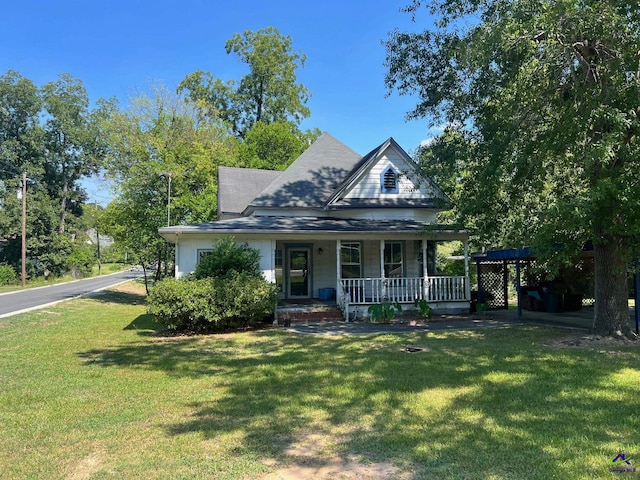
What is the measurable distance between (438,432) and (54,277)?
48.9 m

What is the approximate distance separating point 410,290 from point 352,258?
Answer: 8.59 ft

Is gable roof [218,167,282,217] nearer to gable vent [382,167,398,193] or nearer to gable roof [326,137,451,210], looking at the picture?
gable roof [326,137,451,210]

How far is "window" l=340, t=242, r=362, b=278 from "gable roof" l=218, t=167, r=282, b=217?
5.62 m

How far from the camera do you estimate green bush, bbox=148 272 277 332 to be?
444 inches

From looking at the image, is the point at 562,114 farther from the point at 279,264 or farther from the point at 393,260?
the point at 279,264

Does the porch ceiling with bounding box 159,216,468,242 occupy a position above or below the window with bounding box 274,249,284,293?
above

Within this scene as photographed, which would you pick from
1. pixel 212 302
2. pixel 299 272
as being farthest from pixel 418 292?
pixel 212 302

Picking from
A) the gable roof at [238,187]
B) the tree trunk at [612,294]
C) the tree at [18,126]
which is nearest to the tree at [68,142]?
the tree at [18,126]

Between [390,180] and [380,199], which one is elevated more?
[390,180]

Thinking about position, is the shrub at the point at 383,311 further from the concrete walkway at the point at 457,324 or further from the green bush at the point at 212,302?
the green bush at the point at 212,302

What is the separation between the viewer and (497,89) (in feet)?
34.8

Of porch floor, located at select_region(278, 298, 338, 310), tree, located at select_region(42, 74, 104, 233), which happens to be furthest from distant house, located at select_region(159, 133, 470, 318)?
tree, located at select_region(42, 74, 104, 233)

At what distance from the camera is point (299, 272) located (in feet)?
55.3

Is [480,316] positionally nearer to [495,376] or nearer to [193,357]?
[495,376]
